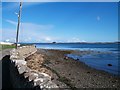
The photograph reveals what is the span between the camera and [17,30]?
38.6 meters

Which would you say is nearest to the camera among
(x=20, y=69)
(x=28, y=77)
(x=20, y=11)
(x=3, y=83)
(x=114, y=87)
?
(x=28, y=77)

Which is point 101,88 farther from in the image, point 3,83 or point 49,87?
point 49,87

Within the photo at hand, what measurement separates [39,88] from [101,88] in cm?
1230

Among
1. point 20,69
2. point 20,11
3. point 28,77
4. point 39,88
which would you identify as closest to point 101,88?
point 20,69

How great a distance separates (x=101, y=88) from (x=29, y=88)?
11475mm

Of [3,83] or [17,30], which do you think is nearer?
[3,83]

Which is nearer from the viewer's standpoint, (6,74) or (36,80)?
(36,80)

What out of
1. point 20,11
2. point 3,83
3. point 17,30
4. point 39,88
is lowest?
point 3,83

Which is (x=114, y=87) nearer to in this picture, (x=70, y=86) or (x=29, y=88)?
(x=70, y=86)

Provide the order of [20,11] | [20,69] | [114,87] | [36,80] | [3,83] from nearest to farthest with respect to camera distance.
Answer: [36,80]
[20,69]
[3,83]
[114,87]
[20,11]

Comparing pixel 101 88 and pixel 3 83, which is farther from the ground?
pixel 3 83

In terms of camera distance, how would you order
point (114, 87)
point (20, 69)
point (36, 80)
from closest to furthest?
1. point (36, 80)
2. point (20, 69)
3. point (114, 87)

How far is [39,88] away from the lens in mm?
6918

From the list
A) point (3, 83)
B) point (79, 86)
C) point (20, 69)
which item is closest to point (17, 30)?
point (79, 86)
